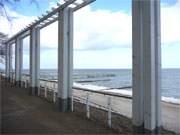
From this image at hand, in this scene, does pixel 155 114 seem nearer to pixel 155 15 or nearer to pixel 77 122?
pixel 155 15

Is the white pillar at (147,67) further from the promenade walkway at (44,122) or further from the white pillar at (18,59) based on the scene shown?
the white pillar at (18,59)

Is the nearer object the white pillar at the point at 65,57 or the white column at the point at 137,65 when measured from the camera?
the white column at the point at 137,65

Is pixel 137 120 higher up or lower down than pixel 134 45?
lower down

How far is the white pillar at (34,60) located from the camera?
15484 mm

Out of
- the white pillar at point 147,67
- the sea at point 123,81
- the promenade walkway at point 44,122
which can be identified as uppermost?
the white pillar at point 147,67

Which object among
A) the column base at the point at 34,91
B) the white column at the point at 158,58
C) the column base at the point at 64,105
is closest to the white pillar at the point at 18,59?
the column base at the point at 34,91

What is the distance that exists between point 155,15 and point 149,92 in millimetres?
1534

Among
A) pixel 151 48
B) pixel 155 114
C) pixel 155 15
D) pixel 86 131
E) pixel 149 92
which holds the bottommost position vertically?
pixel 86 131

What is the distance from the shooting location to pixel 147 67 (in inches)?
234

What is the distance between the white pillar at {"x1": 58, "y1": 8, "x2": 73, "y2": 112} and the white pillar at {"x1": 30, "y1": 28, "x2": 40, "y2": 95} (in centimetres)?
532

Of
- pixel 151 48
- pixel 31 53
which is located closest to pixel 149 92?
pixel 151 48

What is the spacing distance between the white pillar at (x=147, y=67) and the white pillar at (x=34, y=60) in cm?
998

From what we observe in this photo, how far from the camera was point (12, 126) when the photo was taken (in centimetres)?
746

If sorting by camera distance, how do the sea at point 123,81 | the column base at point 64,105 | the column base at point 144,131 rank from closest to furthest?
the column base at point 144,131, the column base at point 64,105, the sea at point 123,81
